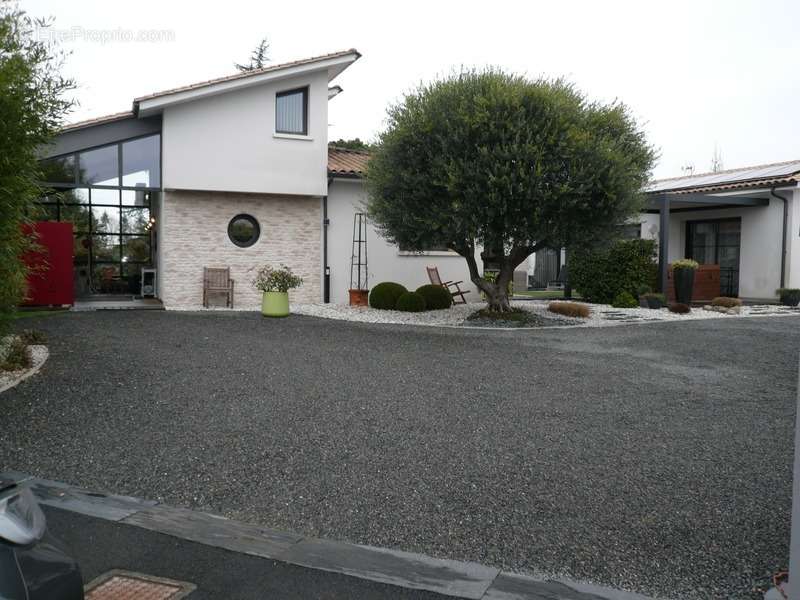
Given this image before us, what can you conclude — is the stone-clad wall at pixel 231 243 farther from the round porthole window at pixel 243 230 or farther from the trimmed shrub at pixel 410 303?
the trimmed shrub at pixel 410 303

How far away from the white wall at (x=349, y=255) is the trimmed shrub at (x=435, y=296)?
179 centimetres

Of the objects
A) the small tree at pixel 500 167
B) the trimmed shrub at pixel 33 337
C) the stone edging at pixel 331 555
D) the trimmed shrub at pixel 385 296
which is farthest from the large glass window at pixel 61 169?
the stone edging at pixel 331 555

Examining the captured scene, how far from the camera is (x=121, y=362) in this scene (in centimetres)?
759

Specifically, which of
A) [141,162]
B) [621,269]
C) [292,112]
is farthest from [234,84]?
[621,269]

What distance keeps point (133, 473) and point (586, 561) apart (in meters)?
2.80

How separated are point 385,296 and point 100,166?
7028 mm

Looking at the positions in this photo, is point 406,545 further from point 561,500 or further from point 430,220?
point 430,220

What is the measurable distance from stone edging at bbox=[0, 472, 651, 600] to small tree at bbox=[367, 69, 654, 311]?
28.9ft

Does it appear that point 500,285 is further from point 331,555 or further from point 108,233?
point 108,233

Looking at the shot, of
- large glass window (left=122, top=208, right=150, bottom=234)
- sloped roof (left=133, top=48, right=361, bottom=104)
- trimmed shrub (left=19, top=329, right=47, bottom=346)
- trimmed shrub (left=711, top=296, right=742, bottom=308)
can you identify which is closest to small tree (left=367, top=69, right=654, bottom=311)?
sloped roof (left=133, top=48, right=361, bottom=104)

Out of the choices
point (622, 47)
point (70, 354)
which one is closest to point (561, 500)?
point (70, 354)

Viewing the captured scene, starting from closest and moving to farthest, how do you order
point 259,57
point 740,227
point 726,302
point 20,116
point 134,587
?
point 134,587 < point 20,116 < point 726,302 < point 740,227 < point 259,57

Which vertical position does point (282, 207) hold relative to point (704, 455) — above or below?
above

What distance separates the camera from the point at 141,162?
14914 millimetres
